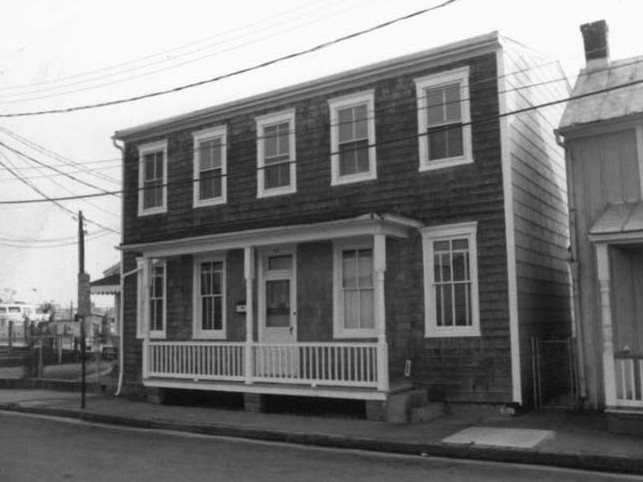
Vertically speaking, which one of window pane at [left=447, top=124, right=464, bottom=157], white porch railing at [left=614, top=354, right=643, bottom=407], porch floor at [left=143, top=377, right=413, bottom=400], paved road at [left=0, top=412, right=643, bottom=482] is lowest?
paved road at [left=0, top=412, right=643, bottom=482]

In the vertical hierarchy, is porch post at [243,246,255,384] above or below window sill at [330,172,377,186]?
below

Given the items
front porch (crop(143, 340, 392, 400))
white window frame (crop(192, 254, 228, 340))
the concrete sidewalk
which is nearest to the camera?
the concrete sidewalk

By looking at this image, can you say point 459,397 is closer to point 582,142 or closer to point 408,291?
point 408,291

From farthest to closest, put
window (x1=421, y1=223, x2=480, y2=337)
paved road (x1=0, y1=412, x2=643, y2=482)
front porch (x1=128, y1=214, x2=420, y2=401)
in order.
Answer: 1. front porch (x1=128, y1=214, x2=420, y2=401)
2. window (x1=421, y1=223, x2=480, y2=337)
3. paved road (x1=0, y1=412, x2=643, y2=482)

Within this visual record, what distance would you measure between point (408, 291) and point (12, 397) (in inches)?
407

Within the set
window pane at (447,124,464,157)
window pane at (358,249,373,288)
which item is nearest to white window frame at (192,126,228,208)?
window pane at (358,249,373,288)

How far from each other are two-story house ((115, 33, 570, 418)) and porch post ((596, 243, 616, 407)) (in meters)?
1.73

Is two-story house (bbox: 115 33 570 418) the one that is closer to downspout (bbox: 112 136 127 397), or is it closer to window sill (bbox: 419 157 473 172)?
window sill (bbox: 419 157 473 172)

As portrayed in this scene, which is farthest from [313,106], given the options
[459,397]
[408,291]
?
[459,397]

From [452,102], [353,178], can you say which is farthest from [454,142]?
[353,178]

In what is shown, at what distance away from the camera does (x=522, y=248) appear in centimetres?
1307

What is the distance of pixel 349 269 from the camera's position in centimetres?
1454

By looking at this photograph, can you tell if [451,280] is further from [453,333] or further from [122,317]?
[122,317]

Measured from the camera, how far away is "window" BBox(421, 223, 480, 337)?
13.0m
